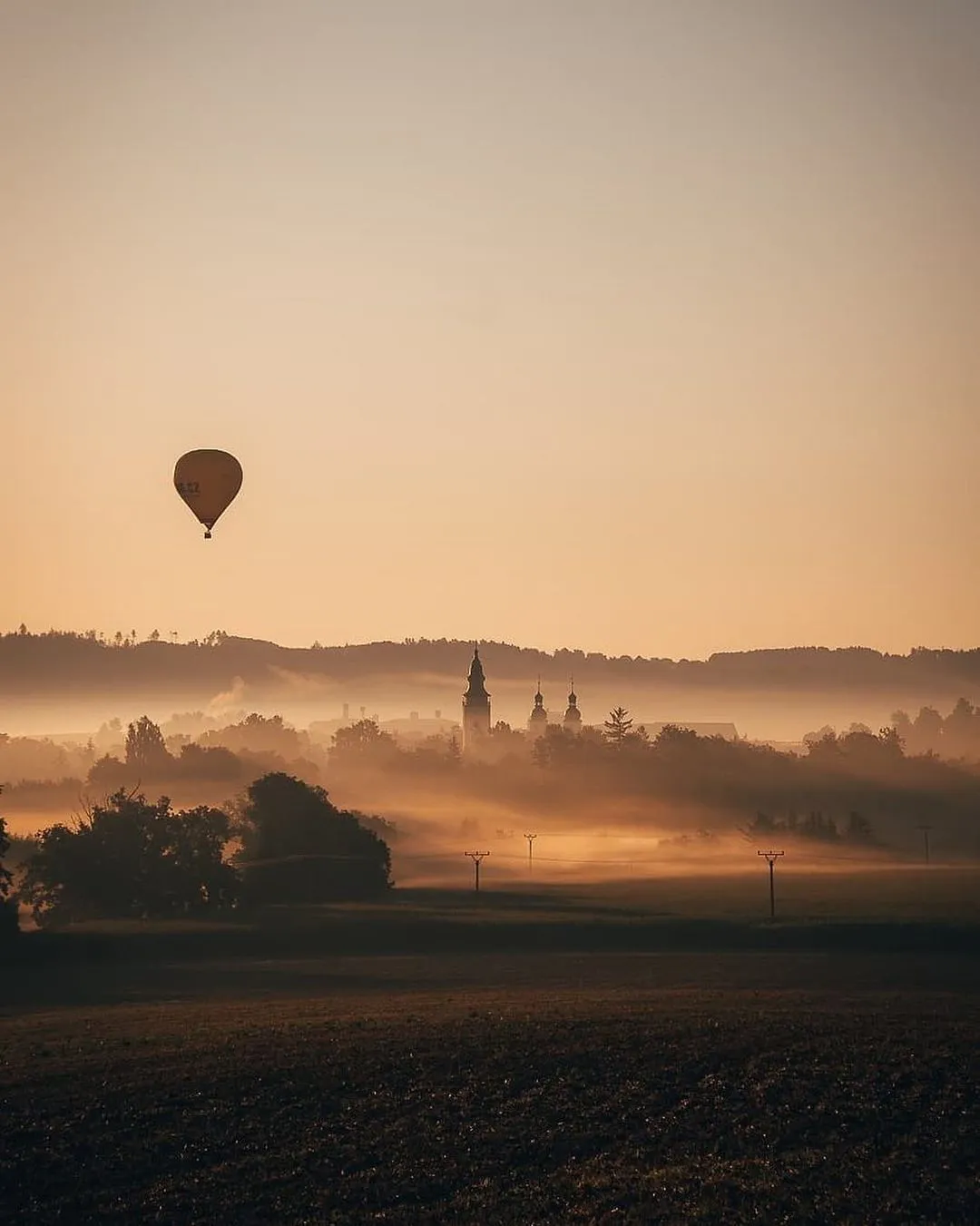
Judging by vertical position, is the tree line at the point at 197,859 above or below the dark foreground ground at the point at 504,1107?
above

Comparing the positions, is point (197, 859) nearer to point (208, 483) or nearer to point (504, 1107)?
point (208, 483)

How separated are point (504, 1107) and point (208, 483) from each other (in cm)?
4888

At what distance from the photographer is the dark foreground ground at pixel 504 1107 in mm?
45750

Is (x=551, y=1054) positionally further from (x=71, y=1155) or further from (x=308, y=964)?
(x=308, y=964)

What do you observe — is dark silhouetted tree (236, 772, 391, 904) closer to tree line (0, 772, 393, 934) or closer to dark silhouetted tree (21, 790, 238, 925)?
tree line (0, 772, 393, 934)

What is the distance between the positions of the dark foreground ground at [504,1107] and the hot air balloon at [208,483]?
28706 millimetres

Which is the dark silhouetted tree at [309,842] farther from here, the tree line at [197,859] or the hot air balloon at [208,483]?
the hot air balloon at [208,483]

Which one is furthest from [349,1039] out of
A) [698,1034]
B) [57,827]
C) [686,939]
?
[57,827]

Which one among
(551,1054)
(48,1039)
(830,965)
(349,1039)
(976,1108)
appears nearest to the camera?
(976,1108)

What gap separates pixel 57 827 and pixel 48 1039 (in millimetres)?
77272

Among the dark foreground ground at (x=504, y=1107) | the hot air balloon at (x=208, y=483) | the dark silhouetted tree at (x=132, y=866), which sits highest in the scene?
the hot air balloon at (x=208, y=483)

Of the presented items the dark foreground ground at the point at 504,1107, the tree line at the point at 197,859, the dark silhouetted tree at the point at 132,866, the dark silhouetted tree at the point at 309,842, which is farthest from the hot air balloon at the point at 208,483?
the dark silhouetted tree at the point at 309,842

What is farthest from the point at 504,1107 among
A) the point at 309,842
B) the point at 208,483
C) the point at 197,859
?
the point at 309,842

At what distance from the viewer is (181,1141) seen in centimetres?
5088
